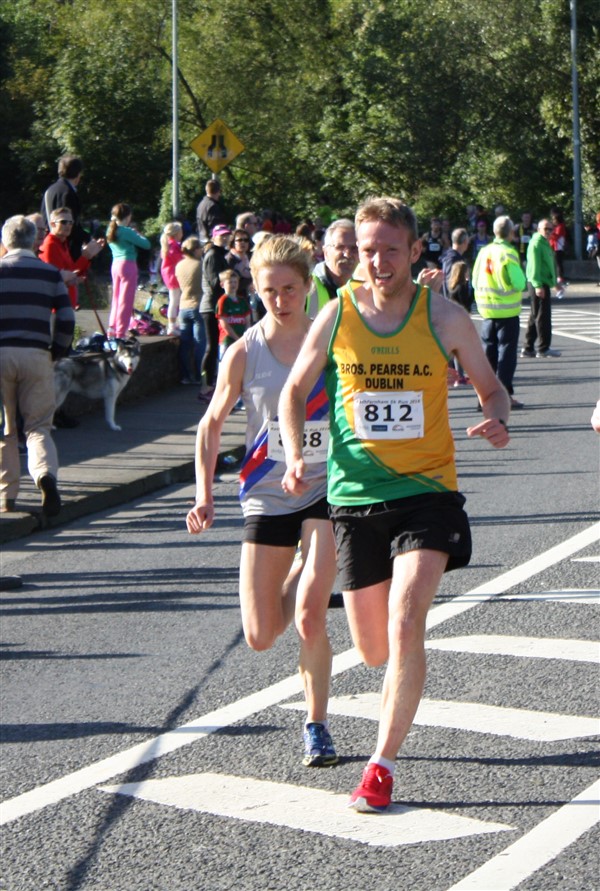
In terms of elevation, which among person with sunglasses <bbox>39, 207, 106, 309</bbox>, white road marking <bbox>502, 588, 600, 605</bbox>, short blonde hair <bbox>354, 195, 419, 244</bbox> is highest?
short blonde hair <bbox>354, 195, 419, 244</bbox>

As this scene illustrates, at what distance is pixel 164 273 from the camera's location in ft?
66.5

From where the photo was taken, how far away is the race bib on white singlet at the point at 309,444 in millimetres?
5969

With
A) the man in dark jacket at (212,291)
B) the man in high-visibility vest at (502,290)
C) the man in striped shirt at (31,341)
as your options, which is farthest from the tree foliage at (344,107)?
the man in striped shirt at (31,341)

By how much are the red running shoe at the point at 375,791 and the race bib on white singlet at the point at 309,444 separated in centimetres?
130

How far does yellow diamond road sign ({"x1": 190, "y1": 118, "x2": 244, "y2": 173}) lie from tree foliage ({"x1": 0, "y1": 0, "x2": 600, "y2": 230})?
16.7m

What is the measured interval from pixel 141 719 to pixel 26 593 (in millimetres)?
2950

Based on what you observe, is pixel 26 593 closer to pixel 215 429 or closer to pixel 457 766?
pixel 215 429

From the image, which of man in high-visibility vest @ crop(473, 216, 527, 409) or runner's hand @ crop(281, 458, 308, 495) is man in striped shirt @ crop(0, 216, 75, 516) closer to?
runner's hand @ crop(281, 458, 308, 495)

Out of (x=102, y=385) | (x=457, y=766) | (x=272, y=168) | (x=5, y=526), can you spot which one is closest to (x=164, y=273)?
(x=102, y=385)

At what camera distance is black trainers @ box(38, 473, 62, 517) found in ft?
36.6

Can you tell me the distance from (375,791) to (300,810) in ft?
0.91

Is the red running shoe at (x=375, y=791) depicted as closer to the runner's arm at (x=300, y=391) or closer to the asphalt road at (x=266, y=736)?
the asphalt road at (x=266, y=736)

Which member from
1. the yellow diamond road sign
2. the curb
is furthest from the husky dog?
the yellow diamond road sign

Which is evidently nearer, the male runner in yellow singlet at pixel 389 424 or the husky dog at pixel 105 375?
the male runner in yellow singlet at pixel 389 424
